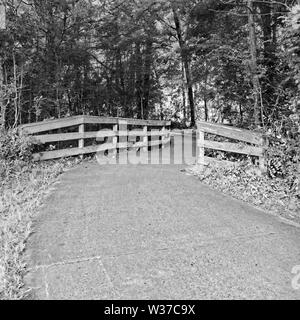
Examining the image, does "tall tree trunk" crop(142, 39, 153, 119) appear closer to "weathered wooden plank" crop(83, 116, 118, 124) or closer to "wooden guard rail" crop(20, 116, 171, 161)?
"wooden guard rail" crop(20, 116, 171, 161)

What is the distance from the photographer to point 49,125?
778 cm

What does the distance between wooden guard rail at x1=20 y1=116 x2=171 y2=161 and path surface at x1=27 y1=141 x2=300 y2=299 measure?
2098 mm

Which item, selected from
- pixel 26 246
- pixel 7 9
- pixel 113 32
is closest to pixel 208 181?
pixel 26 246

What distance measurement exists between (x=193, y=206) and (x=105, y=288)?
2542 millimetres

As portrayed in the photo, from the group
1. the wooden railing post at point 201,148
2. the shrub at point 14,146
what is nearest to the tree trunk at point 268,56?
the wooden railing post at point 201,148

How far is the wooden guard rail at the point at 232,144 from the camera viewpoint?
6348mm

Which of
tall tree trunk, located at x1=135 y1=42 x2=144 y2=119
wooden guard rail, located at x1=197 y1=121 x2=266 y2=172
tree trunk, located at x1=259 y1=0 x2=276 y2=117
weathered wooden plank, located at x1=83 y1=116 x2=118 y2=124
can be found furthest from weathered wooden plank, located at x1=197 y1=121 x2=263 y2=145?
tall tree trunk, located at x1=135 y1=42 x2=144 y2=119

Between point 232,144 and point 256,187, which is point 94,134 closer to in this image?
point 232,144

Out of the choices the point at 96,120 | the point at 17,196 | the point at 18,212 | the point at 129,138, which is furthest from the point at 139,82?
the point at 18,212

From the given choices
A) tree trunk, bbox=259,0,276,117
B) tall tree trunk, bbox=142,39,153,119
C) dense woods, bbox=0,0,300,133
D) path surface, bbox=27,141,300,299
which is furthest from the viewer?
tall tree trunk, bbox=142,39,153,119

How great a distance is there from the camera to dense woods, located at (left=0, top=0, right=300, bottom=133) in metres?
7.75

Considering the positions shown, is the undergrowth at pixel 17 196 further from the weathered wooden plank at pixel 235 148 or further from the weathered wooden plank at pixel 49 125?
the weathered wooden plank at pixel 235 148

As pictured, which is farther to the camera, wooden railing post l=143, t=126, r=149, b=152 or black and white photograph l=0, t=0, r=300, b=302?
wooden railing post l=143, t=126, r=149, b=152
